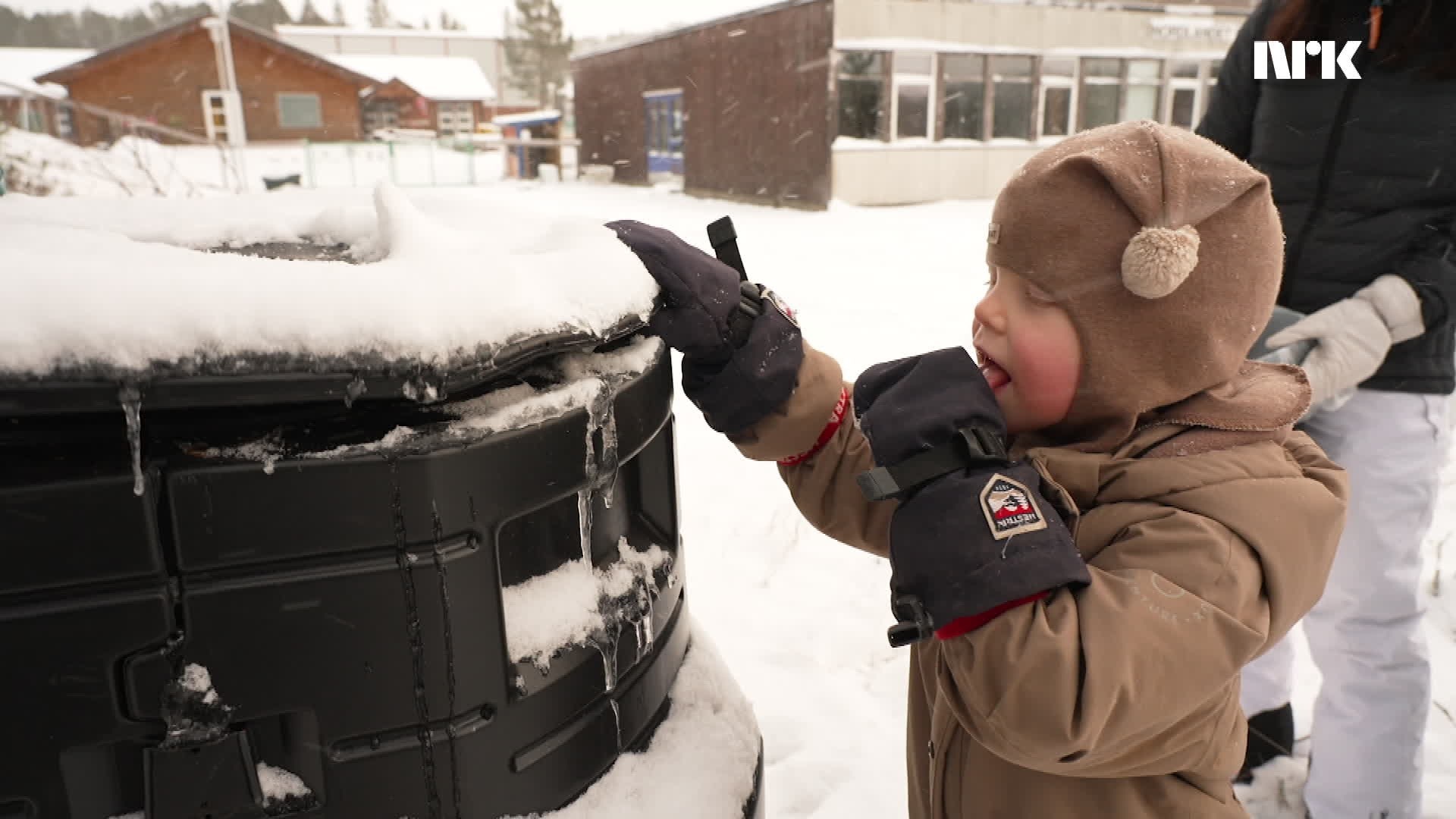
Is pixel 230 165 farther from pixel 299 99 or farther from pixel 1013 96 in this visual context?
pixel 299 99

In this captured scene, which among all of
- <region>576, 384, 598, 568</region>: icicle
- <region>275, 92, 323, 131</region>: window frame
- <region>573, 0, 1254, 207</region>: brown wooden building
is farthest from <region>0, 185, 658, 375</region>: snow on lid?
<region>275, 92, 323, 131</region>: window frame

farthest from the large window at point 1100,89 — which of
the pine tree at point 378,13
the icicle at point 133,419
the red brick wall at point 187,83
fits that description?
the pine tree at point 378,13

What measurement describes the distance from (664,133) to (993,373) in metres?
21.4

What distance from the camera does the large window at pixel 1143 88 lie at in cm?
1742

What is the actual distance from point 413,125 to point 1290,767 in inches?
1691

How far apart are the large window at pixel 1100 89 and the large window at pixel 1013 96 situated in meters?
0.95

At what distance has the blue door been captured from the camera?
819 inches

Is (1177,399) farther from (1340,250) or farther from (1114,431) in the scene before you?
(1340,250)

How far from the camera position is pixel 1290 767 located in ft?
8.80

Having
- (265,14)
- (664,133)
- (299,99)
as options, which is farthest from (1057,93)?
(265,14)

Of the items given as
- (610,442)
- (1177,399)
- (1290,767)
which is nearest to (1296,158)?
(1177,399)

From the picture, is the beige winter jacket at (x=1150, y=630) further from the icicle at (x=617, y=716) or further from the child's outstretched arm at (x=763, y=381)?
the icicle at (x=617, y=716)

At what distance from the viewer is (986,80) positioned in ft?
54.8

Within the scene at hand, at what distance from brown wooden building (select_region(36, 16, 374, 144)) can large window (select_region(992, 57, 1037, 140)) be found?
1099 inches
